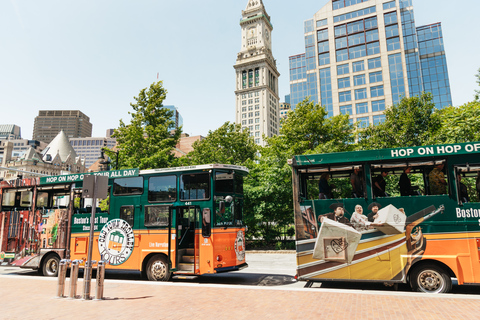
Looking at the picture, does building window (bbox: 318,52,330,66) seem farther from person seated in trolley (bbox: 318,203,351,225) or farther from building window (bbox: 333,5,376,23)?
person seated in trolley (bbox: 318,203,351,225)

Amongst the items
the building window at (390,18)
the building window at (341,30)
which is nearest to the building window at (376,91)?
the building window at (390,18)

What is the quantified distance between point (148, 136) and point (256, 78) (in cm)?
12764

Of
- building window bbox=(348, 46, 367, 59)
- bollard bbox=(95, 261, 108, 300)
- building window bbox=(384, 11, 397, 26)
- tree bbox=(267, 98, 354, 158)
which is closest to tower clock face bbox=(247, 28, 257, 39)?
building window bbox=(348, 46, 367, 59)

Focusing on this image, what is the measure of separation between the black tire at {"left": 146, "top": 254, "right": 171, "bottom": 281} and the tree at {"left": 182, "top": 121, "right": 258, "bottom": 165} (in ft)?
73.1

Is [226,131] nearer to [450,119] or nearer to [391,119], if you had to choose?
[391,119]

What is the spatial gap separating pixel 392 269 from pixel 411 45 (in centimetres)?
8328

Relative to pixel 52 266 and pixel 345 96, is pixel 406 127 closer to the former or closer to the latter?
pixel 52 266

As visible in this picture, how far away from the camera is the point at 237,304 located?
7.47 m

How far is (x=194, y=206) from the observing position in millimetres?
10828

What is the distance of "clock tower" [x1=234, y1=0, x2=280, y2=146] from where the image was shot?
142 metres

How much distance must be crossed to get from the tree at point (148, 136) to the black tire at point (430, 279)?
65.7 feet

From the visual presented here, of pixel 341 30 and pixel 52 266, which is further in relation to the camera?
pixel 341 30

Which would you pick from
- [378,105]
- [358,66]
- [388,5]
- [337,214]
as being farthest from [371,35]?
[337,214]

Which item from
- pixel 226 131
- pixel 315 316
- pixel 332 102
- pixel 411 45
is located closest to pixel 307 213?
pixel 315 316
